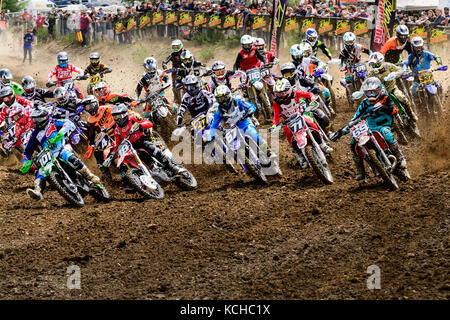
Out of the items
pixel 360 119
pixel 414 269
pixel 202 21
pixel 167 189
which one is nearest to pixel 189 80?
pixel 167 189

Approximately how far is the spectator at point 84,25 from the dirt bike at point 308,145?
97.2ft

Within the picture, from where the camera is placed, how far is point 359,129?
36.6 feet

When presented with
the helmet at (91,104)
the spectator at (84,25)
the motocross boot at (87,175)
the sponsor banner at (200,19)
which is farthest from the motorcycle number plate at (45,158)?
the spectator at (84,25)

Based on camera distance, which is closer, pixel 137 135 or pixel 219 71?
pixel 137 135

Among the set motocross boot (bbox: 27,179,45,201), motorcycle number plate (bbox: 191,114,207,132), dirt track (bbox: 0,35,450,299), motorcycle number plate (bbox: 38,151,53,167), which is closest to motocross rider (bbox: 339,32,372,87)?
dirt track (bbox: 0,35,450,299)

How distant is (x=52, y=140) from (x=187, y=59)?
7937 mm

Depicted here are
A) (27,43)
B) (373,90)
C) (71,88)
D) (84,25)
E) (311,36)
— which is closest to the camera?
(373,90)

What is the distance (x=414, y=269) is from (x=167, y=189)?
6.54m

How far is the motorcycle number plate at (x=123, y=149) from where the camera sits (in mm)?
12234

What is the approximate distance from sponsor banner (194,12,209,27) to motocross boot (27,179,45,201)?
21366mm

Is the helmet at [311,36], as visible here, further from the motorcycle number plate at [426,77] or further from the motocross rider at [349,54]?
the motorcycle number plate at [426,77]

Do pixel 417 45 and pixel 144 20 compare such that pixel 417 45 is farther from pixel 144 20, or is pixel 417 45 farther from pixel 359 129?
pixel 144 20

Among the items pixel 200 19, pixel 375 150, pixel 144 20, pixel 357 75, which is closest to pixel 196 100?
pixel 375 150

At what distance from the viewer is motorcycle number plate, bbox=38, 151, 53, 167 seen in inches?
→ 485
